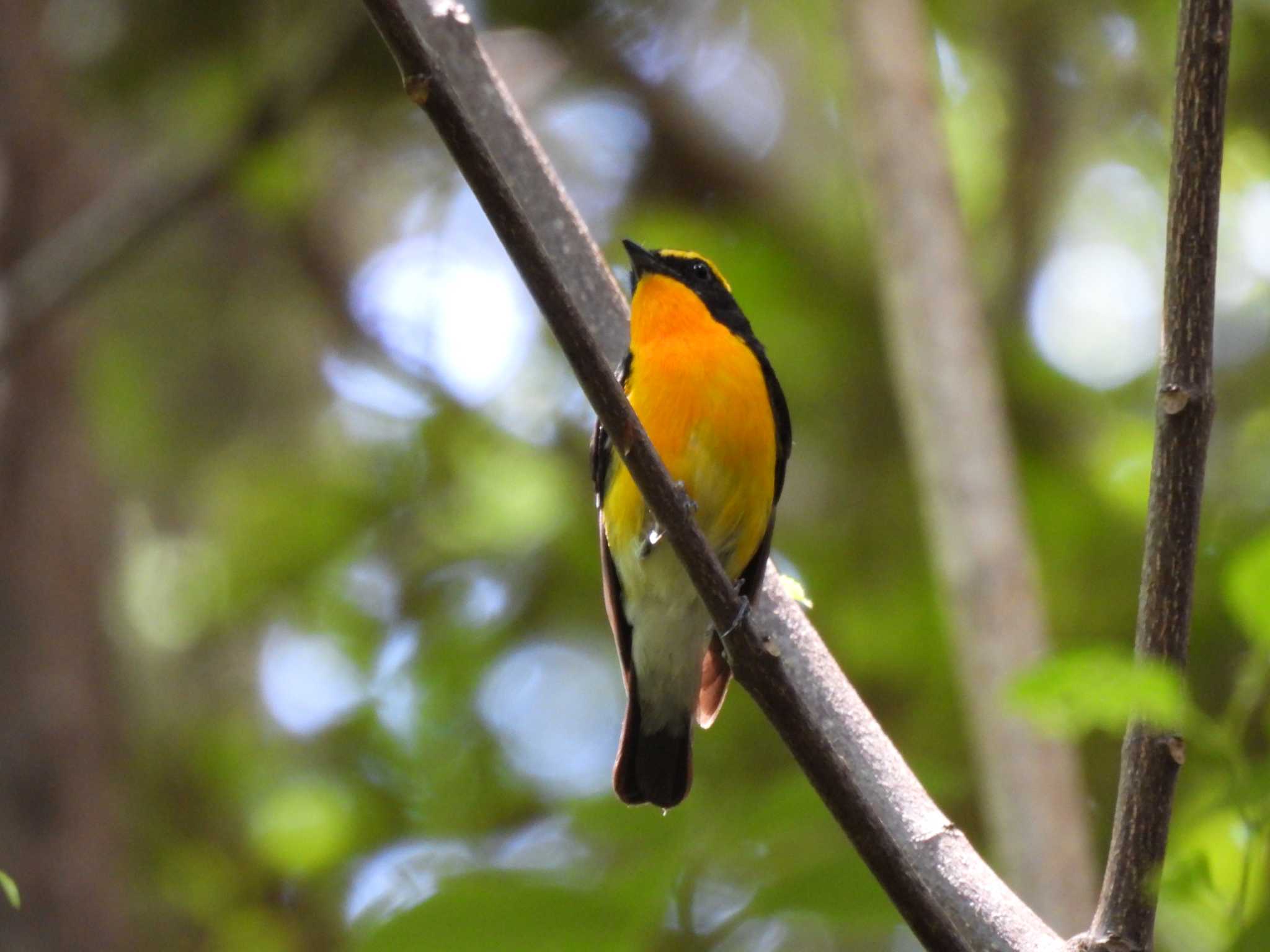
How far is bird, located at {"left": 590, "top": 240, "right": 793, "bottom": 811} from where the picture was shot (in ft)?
12.0

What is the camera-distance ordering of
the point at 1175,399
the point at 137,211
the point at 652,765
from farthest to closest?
the point at 137,211, the point at 652,765, the point at 1175,399

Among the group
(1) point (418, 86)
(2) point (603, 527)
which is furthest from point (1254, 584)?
(2) point (603, 527)

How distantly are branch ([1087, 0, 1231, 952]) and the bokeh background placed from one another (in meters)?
1.33

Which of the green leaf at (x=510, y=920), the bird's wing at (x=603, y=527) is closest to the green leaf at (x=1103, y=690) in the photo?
the green leaf at (x=510, y=920)

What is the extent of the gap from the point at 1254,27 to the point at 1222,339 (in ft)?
4.06

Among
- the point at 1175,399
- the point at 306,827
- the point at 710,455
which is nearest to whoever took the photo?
the point at 1175,399

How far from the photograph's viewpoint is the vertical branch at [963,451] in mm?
3475

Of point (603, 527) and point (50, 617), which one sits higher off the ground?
point (603, 527)

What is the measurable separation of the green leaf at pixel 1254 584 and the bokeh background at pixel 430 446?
1.34 meters

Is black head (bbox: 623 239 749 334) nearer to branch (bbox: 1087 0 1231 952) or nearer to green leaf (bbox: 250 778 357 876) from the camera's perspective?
branch (bbox: 1087 0 1231 952)

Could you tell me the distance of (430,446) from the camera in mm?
6570

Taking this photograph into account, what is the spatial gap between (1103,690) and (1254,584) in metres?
0.38

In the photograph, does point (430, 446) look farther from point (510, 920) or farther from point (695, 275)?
point (510, 920)

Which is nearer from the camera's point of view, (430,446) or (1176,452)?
(1176,452)
